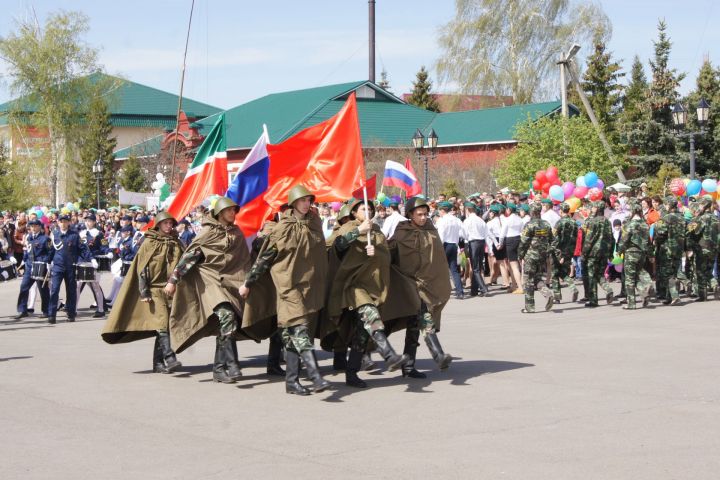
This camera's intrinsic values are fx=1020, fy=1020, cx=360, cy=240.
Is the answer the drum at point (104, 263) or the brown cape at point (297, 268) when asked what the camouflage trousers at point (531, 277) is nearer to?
the brown cape at point (297, 268)

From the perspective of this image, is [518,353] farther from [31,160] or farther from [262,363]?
[31,160]

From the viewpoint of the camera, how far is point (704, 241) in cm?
1775

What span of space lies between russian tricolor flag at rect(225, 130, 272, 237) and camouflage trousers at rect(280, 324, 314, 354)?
6.72 ft

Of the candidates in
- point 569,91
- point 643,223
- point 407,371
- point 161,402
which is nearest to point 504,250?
point 643,223

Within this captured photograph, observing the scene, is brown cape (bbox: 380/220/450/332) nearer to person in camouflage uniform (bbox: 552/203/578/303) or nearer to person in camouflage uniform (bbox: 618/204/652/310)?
person in camouflage uniform (bbox: 618/204/652/310)

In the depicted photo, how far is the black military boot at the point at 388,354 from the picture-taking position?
948 cm

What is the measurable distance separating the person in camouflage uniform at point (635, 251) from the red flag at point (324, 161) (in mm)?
7274

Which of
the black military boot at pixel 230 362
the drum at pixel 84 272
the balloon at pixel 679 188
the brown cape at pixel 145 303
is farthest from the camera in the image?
the balloon at pixel 679 188

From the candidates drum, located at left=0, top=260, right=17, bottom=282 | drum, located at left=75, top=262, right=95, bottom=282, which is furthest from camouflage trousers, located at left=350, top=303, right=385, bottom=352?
drum, located at left=0, top=260, right=17, bottom=282

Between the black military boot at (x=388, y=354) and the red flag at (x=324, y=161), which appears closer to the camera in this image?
the black military boot at (x=388, y=354)

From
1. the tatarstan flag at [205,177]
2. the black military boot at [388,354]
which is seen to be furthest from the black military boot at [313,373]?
the tatarstan flag at [205,177]

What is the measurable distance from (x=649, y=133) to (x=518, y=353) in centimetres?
3140

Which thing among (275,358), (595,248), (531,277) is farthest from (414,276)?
(595,248)

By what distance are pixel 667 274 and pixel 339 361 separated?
8.44 m
